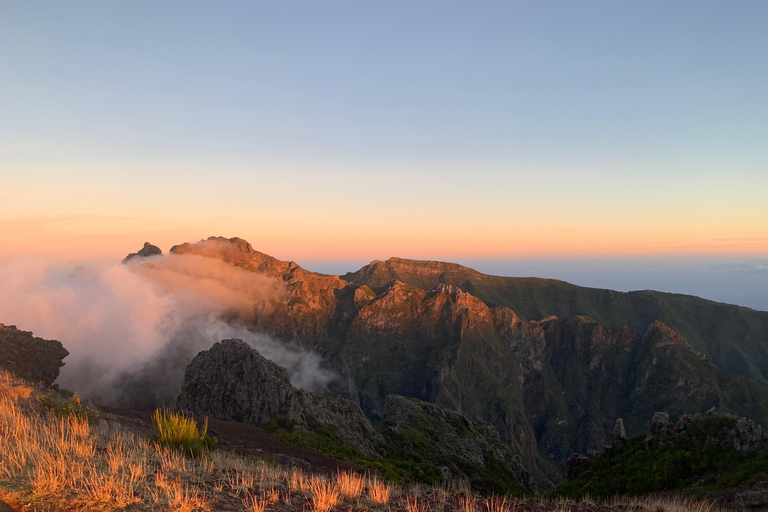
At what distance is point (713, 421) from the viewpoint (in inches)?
990

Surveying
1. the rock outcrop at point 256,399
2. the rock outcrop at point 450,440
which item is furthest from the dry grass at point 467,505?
the rock outcrop at point 450,440

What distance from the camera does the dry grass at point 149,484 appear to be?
8.52 meters

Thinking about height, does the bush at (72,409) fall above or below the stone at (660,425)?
above

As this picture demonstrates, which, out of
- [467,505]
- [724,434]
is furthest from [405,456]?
[467,505]

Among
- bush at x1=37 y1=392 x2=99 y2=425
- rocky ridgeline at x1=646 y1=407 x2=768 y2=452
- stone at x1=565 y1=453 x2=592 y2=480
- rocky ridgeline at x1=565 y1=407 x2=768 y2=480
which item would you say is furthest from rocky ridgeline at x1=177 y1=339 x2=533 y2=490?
bush at x1=37 y1=392 x2=99 y2=425

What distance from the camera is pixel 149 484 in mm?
9805

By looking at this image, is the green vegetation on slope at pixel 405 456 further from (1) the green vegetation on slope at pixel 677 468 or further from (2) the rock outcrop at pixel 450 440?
(1) the green vegetation on slope at pixel 677 468

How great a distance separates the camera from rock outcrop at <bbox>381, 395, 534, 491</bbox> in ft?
209

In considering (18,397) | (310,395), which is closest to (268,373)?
(310,395)

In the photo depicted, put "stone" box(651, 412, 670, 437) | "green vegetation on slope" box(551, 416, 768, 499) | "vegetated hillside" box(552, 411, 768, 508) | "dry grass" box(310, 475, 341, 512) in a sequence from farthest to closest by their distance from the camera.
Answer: "stone" box(651, 412, 670, 437), "green vegetation on slope" box(551, 416, 768, 499), "vegetated hillside" box(552, 411, 768, 508), "dry grass" box(310, 475, 341, 512)

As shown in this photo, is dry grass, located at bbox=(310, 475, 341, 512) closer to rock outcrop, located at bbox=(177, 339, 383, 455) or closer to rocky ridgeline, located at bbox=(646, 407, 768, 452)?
rocky ridgeline, located at bbox=(646, 407, 768, 452)

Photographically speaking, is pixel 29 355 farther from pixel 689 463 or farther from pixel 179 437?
pixel 689 463

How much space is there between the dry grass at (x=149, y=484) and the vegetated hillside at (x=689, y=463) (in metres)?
10.5

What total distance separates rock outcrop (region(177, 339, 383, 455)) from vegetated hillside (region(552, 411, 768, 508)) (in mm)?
30125
